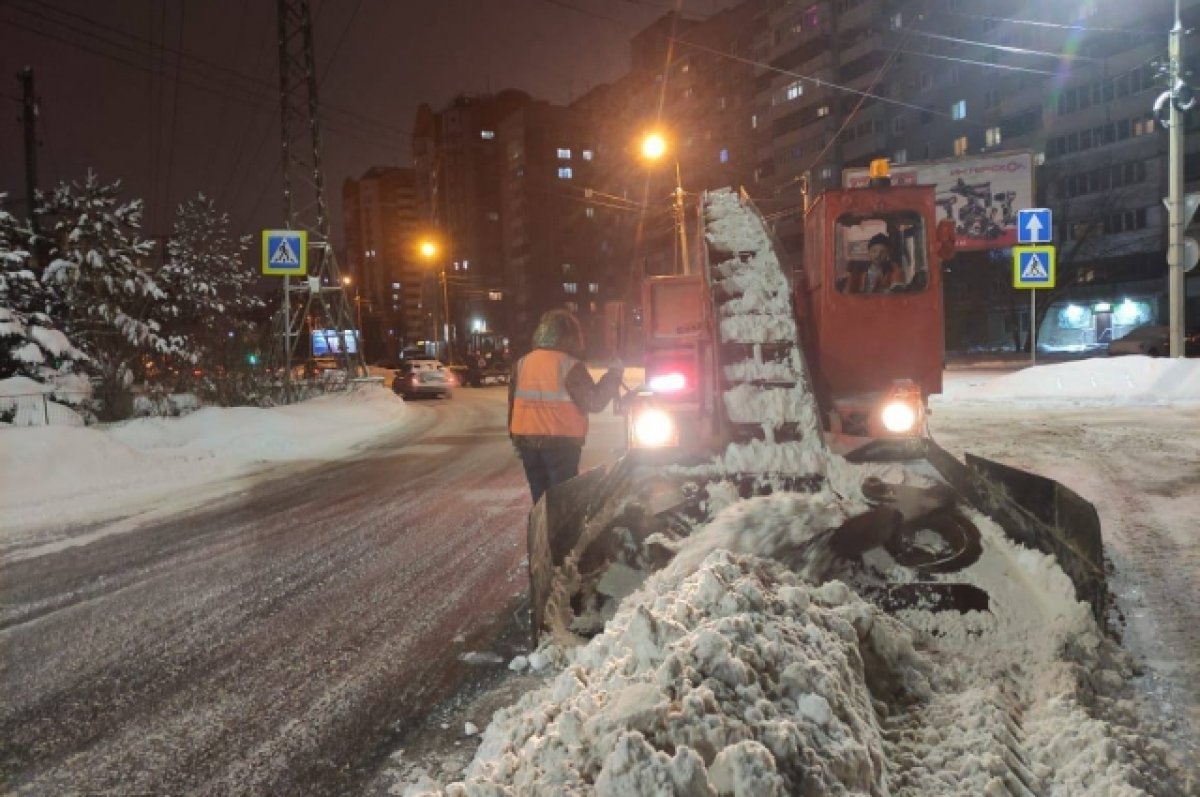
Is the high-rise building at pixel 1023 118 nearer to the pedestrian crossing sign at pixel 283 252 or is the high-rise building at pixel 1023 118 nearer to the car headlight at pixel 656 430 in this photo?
the pedestrian crossing sign at pixel 283 252

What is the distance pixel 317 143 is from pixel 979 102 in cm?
4855

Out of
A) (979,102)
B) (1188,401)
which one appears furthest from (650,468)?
(979,102)

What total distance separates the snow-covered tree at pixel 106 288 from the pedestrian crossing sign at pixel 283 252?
3.01m

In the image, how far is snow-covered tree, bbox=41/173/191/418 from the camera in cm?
1817

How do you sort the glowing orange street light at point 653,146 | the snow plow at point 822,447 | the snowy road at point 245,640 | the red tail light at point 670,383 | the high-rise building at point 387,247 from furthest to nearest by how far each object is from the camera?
the high-rise building at point 387,247
the glowing orange street light at point 653,146
the red tail light at point 670,383
the snow plow at point 822,447
the snowy road at point 245,640

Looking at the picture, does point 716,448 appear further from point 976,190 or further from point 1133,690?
point 976,190

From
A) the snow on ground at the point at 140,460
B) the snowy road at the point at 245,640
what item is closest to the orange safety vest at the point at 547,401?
the snowy road at the point at 245,640

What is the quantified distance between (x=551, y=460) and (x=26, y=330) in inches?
766

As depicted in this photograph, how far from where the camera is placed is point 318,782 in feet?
10.1

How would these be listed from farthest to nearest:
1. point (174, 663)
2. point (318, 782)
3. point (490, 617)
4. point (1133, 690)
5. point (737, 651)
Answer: point (490, 617) < point (174, 663) < point (1133, 690) < point (318, 782) < point (737, 651)

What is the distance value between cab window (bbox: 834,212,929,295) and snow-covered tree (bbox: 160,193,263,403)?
702 inches

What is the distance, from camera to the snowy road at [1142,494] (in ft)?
12.5

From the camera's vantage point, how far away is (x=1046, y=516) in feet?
14.2

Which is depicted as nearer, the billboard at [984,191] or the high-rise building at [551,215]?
the billboard at [984,191]
